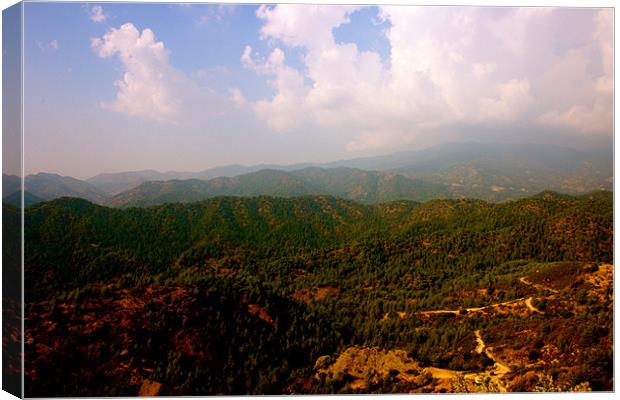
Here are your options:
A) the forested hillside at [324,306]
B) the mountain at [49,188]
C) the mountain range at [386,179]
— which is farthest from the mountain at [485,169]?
the forested hillside at [324,306]

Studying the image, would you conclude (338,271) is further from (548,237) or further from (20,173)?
(20,173)

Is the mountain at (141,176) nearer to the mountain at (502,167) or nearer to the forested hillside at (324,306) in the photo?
the forested hillside at (324,306)

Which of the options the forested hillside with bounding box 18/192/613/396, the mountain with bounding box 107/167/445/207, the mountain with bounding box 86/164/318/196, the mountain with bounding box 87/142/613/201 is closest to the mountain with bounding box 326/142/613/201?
the mountain with bounding box 87/142/613/201

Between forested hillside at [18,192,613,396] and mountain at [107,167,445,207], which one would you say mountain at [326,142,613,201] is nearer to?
forested hillside at [18,192,613,396]

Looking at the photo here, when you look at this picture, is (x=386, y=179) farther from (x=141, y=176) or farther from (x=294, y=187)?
(x=141, y=176)

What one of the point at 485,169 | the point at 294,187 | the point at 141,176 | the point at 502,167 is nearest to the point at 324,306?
the point at 141,176

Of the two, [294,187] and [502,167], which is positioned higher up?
[502,167]
